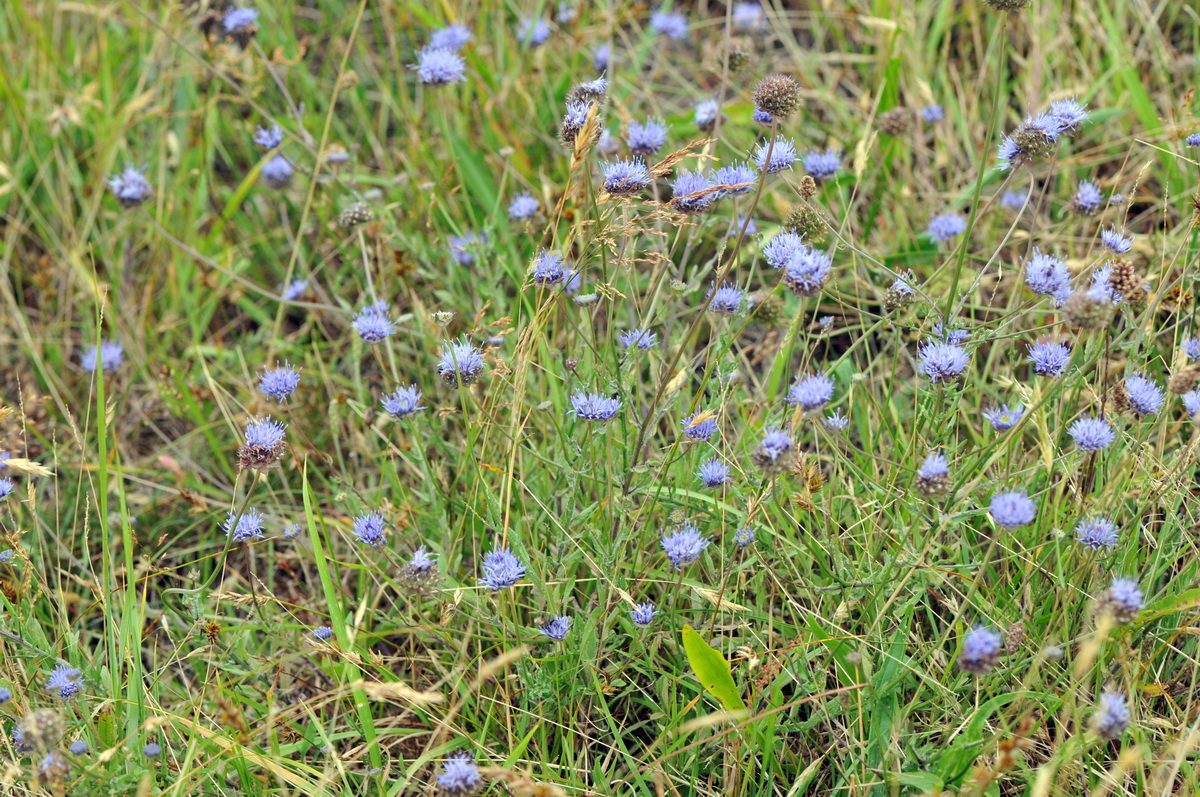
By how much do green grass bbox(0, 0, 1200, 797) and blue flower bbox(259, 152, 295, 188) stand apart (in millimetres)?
176

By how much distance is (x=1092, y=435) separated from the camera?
198 centimetres

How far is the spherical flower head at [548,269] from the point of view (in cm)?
225

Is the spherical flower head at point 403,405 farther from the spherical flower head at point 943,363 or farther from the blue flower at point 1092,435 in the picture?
the blue flower at point 1092,435

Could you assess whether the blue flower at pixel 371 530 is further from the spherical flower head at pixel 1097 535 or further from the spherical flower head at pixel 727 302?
the spherical flower head at pixel 1097 535

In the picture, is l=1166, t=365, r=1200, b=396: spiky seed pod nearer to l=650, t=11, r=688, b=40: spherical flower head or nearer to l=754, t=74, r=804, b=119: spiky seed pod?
l=754, t=74, r=804, b=119: spiky seed pod

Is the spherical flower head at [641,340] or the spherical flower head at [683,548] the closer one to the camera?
the spherical flower head at [683,548]

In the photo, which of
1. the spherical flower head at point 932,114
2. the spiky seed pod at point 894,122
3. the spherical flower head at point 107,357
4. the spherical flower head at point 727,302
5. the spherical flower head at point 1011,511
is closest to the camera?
the spherical flower head at point 1011,511

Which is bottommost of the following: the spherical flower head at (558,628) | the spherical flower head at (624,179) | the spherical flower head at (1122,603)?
the spherical flower head at (558,628)

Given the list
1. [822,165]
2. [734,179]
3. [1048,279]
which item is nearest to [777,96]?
[734,179]

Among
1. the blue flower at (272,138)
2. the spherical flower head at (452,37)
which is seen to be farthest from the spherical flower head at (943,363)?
the blue flower at (272,138)

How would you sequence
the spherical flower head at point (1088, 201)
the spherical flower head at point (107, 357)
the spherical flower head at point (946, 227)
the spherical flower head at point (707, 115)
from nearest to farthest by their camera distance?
the spherical flower head at point (1088, 201) → the spherical flower head at point (707, 115) → the spherical flower head at point (946, 227) → the spherical flower head at point (107, 357)

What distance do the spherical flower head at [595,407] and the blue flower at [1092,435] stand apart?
3.06 feet

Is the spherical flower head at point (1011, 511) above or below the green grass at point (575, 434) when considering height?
above

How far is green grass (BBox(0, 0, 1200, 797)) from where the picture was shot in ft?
6.84
